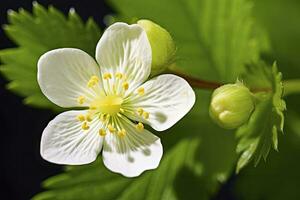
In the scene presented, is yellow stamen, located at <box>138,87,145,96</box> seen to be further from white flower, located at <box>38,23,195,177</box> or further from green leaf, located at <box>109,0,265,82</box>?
green leaf, located at <box>109,0,265,82</box>

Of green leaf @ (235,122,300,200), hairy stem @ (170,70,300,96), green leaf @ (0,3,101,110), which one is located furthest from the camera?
green leaf @ (235,122,300,200)

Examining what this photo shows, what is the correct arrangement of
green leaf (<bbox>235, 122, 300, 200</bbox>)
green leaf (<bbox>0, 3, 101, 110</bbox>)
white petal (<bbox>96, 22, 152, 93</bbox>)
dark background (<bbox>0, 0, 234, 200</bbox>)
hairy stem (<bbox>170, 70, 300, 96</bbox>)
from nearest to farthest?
1. white petal (<bbox>96, 22, 152, 93</bbox>)
2. hairy stem (<bbox>170, 70, 300, 96</bbox>)
3. green leaf (<bbox>0, 3, 101, 110</bbox>)
4. green leaf (<bbox>235, 122, 300, 200</bbox>)
5. dark background (<bbox>0, 0, 234, 200</bbox>)

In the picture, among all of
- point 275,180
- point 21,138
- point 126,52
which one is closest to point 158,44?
point 126,52

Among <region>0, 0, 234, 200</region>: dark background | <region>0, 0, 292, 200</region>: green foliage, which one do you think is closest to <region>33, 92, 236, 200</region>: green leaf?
<region>0, 0, 292, 200</region>: green foliage

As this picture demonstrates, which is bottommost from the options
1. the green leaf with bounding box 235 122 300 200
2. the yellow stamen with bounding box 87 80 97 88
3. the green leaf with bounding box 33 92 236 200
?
the green leaf with bounding box 235 122 300 200

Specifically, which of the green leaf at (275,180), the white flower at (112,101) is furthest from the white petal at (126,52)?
the green leaf at (275,180)

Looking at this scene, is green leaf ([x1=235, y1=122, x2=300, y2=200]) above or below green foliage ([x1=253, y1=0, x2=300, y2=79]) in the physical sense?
below

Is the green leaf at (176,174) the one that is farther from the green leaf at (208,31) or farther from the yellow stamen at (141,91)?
the yellow stamen at (141,91)

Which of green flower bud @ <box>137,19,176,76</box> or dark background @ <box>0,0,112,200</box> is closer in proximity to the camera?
green flower bud @ <box>137,19,176,76</box>
